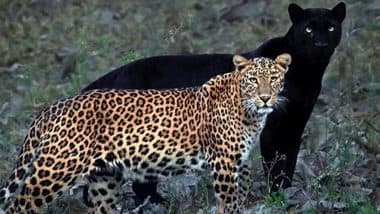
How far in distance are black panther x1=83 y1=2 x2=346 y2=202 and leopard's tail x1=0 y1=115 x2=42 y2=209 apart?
190 centimetres

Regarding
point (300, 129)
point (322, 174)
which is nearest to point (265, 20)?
point (300, 129)

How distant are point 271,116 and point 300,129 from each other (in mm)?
403

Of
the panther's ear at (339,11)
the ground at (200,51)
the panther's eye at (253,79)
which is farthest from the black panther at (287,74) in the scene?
the panther's eye at (253,79)

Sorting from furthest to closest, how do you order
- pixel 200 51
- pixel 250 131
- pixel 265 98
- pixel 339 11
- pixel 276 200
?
pixel 200 51
pixel 339 11
pixel 276 200
pixel 250 131
pixel 265 98

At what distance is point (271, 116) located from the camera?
11070 millimetres

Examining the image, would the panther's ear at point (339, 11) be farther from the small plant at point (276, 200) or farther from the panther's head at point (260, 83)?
the small plant at point (276, 200)

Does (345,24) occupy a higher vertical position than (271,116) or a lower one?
higher

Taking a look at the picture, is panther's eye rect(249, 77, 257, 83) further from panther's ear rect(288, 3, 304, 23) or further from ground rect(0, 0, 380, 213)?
panther's ear rect(288, 3, 304, 23)

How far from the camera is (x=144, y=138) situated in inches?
376

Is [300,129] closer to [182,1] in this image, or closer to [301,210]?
[301,210]

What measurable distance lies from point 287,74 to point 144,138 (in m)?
2.40

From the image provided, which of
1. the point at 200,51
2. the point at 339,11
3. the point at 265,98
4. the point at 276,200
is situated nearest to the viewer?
the point at 265,98

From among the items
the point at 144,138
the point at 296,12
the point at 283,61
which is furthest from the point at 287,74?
the point at 144,138

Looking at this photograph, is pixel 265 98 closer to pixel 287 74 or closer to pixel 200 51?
pixel 287 74
